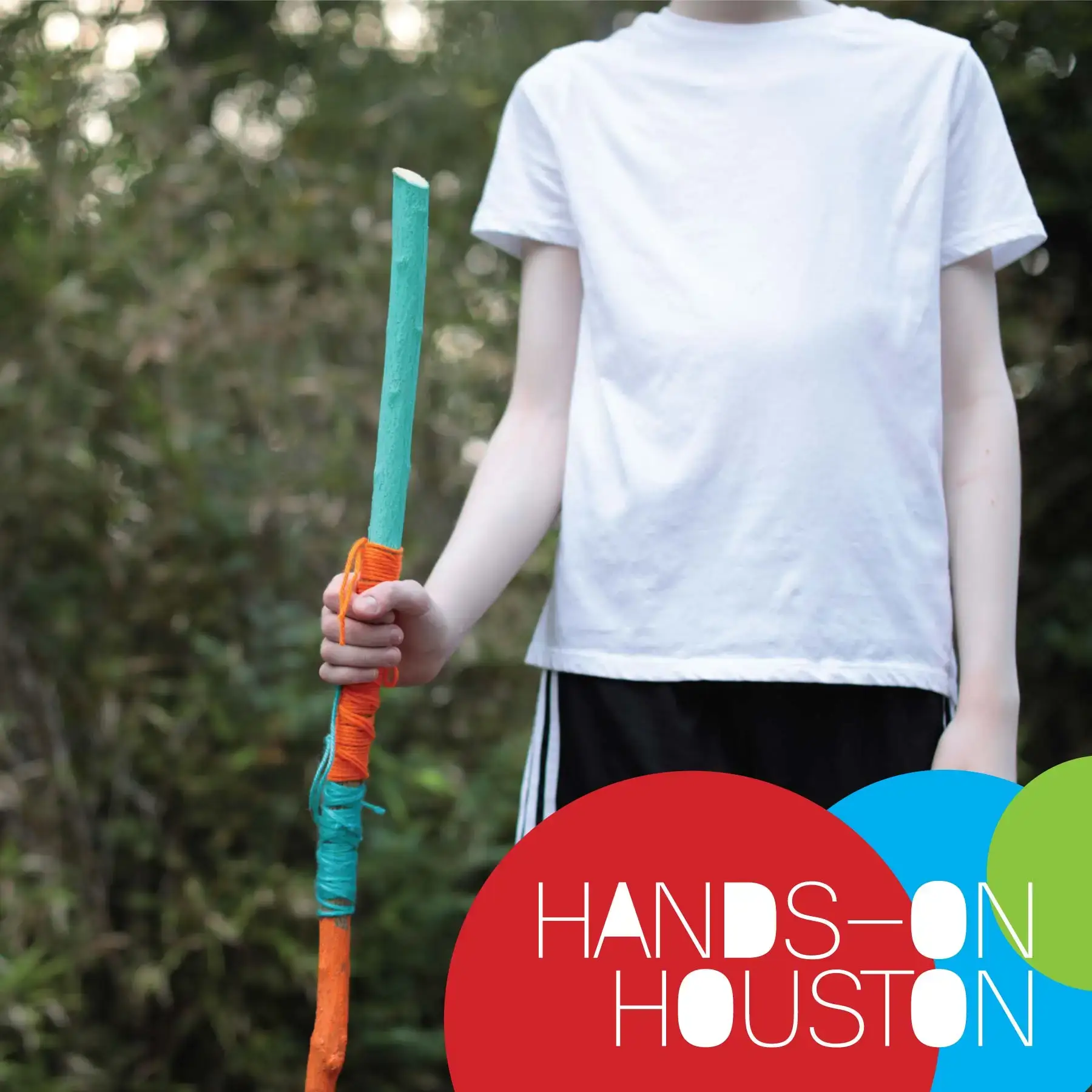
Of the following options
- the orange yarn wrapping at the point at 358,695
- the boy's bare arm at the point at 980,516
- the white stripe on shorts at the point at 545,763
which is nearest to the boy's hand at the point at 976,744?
the boy's bare arm at the point at 980,516

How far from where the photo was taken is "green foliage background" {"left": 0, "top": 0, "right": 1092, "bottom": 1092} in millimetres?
2025

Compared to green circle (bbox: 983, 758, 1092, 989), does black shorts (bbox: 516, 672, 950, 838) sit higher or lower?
higher

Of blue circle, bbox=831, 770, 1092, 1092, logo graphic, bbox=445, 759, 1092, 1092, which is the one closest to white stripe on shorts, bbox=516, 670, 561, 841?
logo graphic, bbox=445, 759, 1092, 1092

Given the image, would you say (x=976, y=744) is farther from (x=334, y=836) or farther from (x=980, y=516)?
→ (x=334, y=836)

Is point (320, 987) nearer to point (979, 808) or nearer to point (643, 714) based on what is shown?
point (643, 714)

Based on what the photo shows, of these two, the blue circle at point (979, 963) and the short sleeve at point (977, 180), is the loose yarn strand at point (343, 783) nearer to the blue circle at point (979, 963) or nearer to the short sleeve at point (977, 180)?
the blue circle at point (979, 963)

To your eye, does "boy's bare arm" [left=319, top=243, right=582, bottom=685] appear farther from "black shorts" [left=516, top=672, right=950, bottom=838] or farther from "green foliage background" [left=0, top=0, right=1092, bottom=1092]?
"green foliage background" [left=0, top=0, right=1092, bottom=1092]

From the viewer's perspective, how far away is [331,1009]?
0.87 meters

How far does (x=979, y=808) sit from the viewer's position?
870 millimetres

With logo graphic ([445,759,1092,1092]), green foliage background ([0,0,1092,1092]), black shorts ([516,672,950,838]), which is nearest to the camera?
logo graphic ([445,759,1092,1092])

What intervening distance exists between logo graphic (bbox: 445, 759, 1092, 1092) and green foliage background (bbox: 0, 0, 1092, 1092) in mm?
1224

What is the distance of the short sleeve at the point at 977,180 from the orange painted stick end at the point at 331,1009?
669 mm

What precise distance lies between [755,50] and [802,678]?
491 millimetres

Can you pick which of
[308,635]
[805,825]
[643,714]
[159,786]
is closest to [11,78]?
[308,635]
